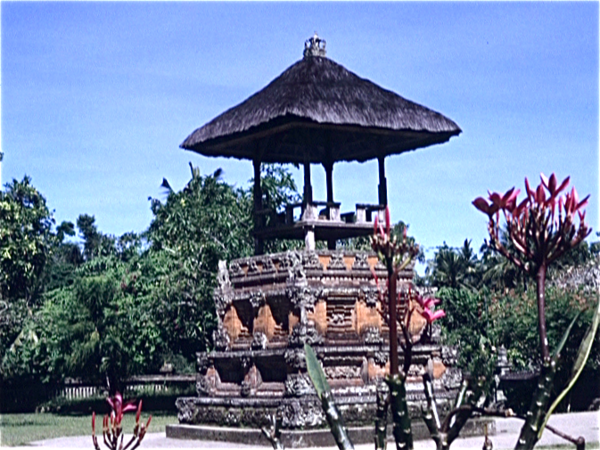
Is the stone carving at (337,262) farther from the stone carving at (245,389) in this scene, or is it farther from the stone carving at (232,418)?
the stone carving at (232,418)

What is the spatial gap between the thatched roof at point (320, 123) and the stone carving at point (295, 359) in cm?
373

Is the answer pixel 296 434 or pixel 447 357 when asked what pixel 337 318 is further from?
pixel 296 434

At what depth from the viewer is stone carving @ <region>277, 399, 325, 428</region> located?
16688mm

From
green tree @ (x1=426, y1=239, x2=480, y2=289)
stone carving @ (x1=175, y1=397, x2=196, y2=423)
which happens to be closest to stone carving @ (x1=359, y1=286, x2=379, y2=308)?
stone carving @ (x1=175, y1=397, x2=196, y2=423)

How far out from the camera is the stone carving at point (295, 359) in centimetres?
1741

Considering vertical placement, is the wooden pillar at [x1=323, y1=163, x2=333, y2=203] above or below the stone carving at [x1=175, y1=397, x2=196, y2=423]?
above

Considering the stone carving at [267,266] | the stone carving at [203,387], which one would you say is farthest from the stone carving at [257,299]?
the stone carving at [203,387]

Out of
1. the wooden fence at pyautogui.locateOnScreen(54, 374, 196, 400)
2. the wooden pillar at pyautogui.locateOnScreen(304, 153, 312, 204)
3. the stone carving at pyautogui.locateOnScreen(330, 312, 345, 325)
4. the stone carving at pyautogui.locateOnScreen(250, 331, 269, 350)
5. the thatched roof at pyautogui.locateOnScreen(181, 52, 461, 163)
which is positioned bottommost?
the wooden fence at pyautogui.locateOnScreen(54, 374, 196, 400)

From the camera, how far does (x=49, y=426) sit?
78.8 feet

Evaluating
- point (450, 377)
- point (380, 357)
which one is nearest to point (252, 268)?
point (380, 357)

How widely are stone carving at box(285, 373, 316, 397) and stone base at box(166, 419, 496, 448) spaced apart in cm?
73

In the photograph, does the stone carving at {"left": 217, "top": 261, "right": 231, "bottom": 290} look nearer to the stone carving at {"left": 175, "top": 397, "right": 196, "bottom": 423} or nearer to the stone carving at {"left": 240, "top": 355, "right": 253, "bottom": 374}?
the stone carving at {"left": 240, "top": 355, "right": 253, "bottom": 374}

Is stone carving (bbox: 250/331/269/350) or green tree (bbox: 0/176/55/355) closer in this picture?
stone carving (bbox: 250/331/269/350)

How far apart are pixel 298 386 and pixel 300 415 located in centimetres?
58
